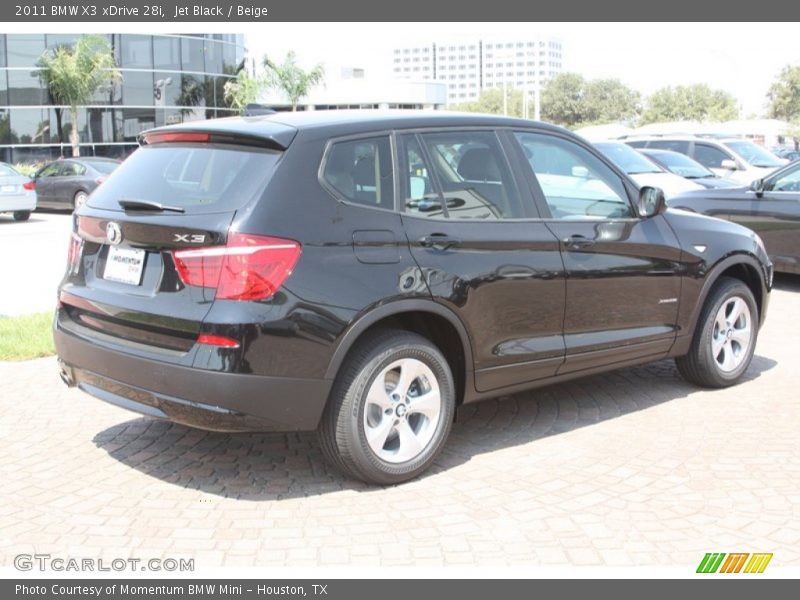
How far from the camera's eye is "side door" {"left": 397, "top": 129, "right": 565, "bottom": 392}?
4.78 meters

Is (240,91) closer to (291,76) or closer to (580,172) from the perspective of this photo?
(291,76)

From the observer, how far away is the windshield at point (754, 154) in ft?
69.1

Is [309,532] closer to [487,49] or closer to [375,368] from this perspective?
[375,368]

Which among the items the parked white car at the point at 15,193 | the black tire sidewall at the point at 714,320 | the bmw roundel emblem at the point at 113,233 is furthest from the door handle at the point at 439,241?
the parked white car at the point at 15,193

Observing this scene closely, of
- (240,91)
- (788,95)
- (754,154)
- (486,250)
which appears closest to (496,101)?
(788,95)

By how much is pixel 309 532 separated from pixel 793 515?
2.25 meters

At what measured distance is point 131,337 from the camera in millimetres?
4469

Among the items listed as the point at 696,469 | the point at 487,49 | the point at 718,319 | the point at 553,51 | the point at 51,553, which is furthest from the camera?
the point at 487,49

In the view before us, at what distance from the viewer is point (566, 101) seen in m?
113

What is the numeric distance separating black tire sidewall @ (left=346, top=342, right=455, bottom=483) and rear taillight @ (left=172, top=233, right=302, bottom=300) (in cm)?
66

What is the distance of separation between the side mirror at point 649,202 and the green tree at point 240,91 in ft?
127

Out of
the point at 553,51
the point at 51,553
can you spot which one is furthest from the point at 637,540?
the point at 553,51

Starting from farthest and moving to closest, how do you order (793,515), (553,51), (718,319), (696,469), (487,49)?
(487,49) → (553,51) → (718,319) → (696,469) → (793,515)

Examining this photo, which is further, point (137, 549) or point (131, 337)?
point (131, 337)
